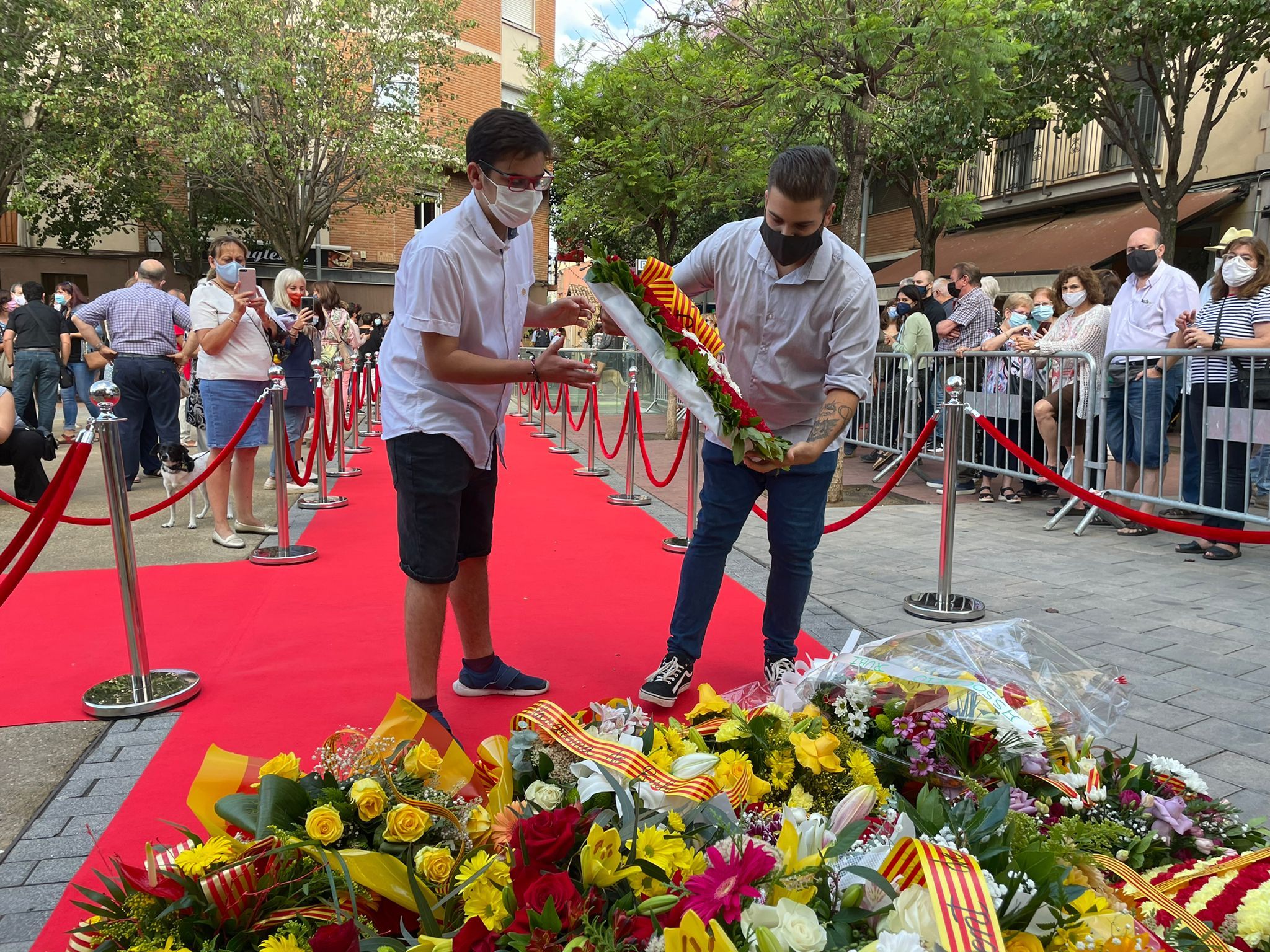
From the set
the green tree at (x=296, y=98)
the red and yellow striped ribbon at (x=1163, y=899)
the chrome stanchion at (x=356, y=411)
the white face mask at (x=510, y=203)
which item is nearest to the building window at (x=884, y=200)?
the green tree at (x=296, y=98)

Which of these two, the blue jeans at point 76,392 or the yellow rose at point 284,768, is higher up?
the blue jeans at point 76,392

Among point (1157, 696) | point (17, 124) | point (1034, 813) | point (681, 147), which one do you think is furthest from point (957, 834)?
point (17, 124)

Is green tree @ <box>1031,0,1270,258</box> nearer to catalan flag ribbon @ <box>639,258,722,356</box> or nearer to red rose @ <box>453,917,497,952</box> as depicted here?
catalan flag ribbon @ <box>639,258,722,356</box>

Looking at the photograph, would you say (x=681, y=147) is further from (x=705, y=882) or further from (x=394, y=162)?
(x=705, y=882)

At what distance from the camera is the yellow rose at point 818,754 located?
6.97ft

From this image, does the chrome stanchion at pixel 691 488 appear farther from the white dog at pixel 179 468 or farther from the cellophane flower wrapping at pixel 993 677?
the cellophane flower wrapping at pixel 993 677

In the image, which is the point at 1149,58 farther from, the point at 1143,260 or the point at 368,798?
the point at 368,798

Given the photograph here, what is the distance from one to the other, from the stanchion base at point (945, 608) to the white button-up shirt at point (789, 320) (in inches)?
71.3

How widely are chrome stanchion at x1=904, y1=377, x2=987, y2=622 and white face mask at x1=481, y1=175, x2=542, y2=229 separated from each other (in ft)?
9.02

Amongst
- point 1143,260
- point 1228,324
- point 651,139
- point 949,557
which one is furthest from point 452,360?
point 651,139

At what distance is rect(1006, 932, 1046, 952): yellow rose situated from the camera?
5.00 ft

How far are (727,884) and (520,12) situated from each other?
128 ft

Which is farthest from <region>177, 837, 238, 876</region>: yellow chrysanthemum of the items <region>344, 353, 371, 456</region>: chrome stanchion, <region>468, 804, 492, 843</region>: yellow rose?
<region>344, 353, 371, 456</region>: chrome stanchion

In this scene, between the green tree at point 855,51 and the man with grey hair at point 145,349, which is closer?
the man with grey hair at point 145,349
